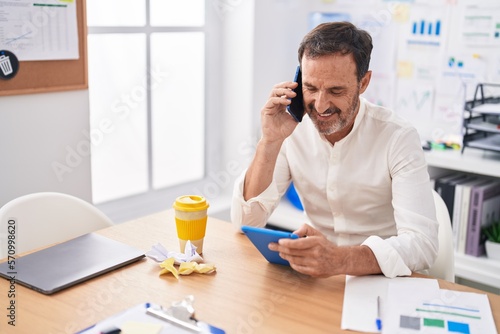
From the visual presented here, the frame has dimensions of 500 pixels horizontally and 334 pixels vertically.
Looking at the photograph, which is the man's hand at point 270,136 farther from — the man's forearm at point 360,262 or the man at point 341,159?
the man's forearm at point 360,262

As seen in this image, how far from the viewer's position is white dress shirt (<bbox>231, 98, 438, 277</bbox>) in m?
1.74

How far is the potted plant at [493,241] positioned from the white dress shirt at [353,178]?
0.86m

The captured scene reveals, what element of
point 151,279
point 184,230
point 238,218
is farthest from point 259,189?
point 151,279

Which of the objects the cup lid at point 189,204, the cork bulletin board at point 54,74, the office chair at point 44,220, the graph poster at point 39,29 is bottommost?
the office chair at point 44,220

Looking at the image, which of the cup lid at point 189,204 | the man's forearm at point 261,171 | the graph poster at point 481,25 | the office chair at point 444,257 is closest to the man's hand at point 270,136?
the man's forearm at point 261,171

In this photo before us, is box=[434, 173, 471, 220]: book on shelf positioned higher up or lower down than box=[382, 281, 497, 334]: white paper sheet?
lower down

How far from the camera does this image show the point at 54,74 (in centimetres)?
217

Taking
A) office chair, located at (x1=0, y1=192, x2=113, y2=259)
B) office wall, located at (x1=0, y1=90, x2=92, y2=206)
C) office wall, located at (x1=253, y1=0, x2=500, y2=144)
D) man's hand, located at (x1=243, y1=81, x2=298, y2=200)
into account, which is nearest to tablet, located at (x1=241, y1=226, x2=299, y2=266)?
man's hand, located at (x1=243, y1=81, x2=298, y2=200)

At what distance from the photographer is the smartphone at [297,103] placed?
5.92 feet

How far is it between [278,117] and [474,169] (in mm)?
1037

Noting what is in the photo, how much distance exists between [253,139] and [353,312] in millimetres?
1937

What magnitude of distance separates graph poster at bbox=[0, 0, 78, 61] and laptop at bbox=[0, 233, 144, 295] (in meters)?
0.80

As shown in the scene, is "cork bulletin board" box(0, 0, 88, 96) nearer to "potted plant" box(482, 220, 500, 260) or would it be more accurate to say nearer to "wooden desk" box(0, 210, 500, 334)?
"wooden desk" box(0, 210, 500, 334)

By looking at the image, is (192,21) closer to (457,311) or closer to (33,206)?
(33,206)
